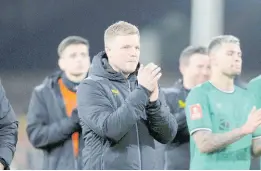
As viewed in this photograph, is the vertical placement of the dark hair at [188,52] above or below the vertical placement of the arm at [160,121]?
above

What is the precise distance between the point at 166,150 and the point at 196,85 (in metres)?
0.30

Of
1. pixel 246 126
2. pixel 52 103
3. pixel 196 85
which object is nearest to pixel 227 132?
pixel 246 126

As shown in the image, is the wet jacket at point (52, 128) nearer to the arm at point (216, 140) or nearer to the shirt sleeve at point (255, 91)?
the arm at point (216, 140)

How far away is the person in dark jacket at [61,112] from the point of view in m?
2.82

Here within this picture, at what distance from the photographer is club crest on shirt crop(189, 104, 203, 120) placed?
8.48ft

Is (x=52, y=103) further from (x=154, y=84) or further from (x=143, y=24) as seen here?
(x=154, y=84)

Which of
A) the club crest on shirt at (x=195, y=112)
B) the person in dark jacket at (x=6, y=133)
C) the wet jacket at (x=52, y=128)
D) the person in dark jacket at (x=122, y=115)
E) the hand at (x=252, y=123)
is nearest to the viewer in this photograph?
the person in dark jacket at (x=6, y=133)

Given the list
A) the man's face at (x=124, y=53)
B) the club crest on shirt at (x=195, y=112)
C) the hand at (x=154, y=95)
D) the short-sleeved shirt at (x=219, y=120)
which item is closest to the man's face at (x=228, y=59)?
the short-sleeved shirt at (x=219, y=120)

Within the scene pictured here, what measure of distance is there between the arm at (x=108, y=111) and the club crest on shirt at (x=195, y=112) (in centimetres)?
51

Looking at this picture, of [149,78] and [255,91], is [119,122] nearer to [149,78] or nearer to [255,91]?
[149,78]

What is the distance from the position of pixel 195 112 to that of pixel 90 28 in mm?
640

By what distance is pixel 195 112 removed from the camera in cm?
261

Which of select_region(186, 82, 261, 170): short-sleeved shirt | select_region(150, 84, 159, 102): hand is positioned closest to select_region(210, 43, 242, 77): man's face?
select_region(186, 82, 261, 170): short-sleeved shirt

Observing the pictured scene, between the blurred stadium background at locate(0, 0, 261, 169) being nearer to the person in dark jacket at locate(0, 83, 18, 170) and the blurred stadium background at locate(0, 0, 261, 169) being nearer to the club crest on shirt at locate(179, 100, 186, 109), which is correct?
the club crest on shirt at locate(179, 100, 186, 109)
